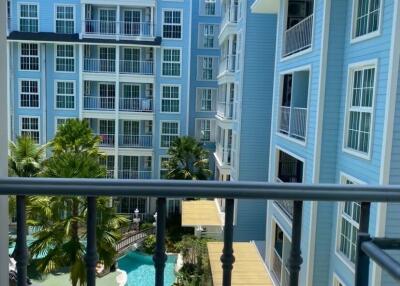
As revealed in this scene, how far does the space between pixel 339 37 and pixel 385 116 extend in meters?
2.86

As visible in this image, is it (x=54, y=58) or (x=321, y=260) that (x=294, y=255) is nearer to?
(x=321, y=260)

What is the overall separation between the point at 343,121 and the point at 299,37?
3.40 meters

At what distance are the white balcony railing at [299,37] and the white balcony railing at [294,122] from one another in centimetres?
159

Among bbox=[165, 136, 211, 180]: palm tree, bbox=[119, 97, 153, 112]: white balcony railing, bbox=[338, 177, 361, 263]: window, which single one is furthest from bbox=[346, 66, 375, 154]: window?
bbox=[119, 97, 153, 112]: white balcony railing

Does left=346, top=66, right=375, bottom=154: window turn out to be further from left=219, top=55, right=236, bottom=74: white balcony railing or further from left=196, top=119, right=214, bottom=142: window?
left=196, top=119, right=214, bottom=142: window

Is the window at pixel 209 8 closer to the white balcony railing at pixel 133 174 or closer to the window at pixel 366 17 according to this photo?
the white balcony railing at pixel 133 174

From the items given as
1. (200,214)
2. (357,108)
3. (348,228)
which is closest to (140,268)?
(200,214)

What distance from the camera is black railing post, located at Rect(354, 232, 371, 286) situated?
4.68 feet

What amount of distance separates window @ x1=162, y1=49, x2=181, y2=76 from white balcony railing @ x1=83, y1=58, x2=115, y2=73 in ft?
9.34

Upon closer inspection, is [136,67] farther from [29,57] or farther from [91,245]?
[91,245]

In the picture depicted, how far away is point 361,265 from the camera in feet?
4.77

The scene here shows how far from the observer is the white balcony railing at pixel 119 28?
901 inches

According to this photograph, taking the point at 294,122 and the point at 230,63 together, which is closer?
the point at 294,122

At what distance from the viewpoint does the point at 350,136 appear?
28.1 ft
